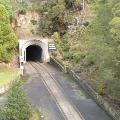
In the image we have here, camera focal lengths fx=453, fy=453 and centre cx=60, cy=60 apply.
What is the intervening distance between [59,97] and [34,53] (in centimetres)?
3001

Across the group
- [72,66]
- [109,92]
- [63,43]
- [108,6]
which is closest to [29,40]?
[63,43]

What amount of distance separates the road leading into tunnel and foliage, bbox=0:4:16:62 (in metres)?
3.62

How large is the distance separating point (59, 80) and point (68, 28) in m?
18.2

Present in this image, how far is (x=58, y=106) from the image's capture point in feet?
135

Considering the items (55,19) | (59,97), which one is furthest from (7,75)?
(55,19)

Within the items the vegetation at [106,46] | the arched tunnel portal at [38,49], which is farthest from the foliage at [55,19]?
the vegetation at [106,46]

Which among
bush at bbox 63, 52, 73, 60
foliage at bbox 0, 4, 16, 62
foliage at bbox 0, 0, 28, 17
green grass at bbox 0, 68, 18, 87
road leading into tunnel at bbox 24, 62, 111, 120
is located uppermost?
foliage at bbox 0, 0, 28, 17

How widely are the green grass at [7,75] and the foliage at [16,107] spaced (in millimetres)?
12115

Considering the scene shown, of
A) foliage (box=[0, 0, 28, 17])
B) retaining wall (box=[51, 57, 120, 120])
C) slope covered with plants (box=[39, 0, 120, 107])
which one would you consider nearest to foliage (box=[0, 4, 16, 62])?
foliage (box=[0, 0, 28, 17])

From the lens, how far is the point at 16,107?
115 feet

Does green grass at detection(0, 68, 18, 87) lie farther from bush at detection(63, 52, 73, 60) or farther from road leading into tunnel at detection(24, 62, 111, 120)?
bush at detection(63, 52, 73, 60)

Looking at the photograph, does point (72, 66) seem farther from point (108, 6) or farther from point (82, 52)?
point (108, 6)

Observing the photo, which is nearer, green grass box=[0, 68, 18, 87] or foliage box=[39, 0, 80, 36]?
green grass box=[0, 68, 18, 87]

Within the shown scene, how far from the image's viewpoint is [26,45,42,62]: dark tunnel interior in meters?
70.9
